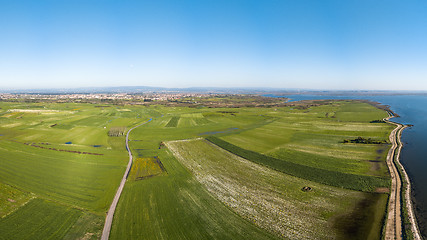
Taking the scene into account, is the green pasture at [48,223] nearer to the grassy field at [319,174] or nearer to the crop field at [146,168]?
the crop field at [146,168]

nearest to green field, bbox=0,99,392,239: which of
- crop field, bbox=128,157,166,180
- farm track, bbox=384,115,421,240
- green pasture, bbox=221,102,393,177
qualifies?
crop field, bbox=128,157,166,180

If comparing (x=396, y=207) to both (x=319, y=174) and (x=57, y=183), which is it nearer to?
(x=319, y=174)

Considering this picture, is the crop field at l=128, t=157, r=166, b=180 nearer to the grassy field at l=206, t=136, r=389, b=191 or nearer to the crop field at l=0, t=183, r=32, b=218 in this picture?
the crop field at l=0, t=183, r=32, b=218

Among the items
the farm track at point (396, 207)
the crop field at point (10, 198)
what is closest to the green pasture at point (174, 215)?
the crop field at point (10, 198)

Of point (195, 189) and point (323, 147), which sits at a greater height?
point (323, 147)

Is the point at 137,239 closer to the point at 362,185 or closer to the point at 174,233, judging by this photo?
the point at 174,233

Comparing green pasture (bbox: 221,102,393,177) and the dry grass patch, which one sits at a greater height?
green pasture (bbox: 221,102,393,177)

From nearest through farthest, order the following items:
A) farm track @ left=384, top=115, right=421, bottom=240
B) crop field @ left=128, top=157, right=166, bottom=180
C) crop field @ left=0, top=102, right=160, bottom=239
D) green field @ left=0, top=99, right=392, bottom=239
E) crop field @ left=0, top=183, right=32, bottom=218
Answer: farm track @ left=384, top=115, right=421, bottom=240
green field @ left=0, top=99, right=392, bottom=239
crop field @ left=0, top=102, right=160, bottom=239
crop field @ left=0, top=183, right=32, bottom=218
crop field @ left=128, top=157, right=166, bottom=180

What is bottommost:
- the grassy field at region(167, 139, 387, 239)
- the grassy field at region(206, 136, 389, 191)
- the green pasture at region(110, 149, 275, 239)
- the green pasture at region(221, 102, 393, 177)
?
the green pasture at region(110, 149, 275, 239)

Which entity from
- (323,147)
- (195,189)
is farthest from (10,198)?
(323,147)

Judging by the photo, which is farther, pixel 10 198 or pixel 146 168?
pixel 146 168

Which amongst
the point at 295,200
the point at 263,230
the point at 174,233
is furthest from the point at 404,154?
the point at 174,233

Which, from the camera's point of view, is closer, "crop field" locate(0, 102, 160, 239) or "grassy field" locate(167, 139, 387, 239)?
"grassy field" locate(167, 139, 387, 239)
